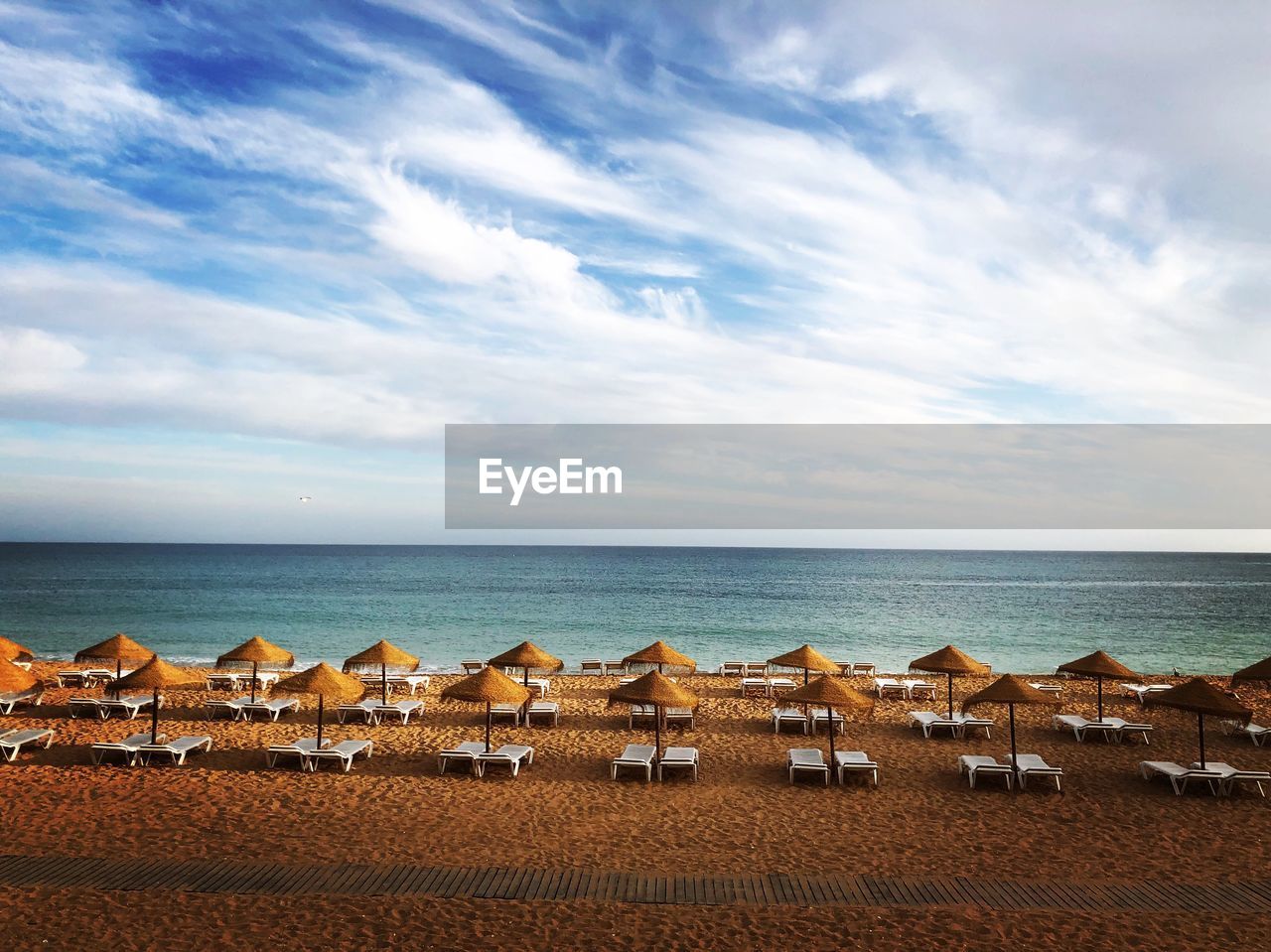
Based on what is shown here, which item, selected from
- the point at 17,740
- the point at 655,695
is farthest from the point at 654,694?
the point at 17,740

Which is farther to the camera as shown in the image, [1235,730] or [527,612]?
[527,612]

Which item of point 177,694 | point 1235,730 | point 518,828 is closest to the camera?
point 518,828

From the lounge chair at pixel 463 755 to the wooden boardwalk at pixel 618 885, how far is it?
13.1 ft

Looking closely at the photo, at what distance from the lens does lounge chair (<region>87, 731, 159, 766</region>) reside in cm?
1312

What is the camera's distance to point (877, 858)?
30.7 feet

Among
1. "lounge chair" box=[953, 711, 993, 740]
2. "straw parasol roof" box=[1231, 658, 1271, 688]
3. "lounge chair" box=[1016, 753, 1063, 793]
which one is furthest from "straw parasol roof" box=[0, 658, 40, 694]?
"straw parasol roof" box=[1231, 658, 1271, 688]

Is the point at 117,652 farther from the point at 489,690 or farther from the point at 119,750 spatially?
the point at 489,690

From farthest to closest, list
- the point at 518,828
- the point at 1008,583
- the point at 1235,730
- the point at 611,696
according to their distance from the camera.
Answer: the point at 1008,583 → the point at 1235,730 → the point at 611,696 → the point at 518,828

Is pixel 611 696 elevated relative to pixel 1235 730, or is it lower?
elevated

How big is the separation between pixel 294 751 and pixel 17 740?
5043 millimetres

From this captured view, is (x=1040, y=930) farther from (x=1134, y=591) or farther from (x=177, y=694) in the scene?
(x=1134, y=591)

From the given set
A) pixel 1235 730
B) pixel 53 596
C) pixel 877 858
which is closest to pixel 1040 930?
pixel 877 858

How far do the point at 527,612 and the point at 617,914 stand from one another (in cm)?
4408

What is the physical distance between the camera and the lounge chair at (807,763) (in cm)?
1252
